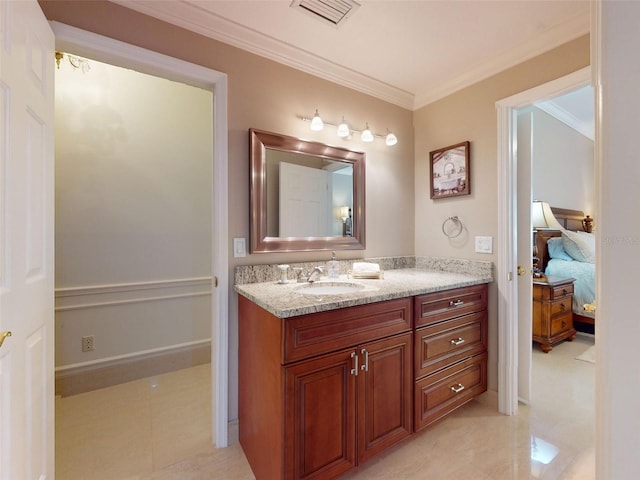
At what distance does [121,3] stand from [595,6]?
2002 millimetres

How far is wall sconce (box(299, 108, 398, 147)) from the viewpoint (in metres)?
2.03

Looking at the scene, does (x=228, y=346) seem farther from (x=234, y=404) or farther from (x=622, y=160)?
(x=622, y=160)

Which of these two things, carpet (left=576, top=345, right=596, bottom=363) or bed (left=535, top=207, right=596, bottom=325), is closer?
carpet (left=576, top=345, right=596, bottom=363)

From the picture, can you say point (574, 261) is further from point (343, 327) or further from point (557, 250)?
point (343, 327)

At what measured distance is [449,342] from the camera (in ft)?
6.22

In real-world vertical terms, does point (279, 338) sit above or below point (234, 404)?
above

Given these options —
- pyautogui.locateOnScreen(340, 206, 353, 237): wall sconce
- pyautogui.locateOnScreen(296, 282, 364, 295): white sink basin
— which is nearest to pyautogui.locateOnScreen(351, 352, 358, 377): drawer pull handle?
pyautogui.locateOnScreen(296, 282, 364, 295): white sink basin

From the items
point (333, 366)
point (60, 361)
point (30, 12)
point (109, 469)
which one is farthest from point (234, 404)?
point (30, 12)

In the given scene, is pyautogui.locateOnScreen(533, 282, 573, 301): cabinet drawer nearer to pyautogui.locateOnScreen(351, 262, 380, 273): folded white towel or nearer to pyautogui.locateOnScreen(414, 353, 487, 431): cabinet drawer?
pyautogui.locateOnScreen(414, 353, 487, 431): cabinet drawer

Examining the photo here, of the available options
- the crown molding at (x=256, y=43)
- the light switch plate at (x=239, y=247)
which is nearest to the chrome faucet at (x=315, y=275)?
the light switch plate at (x=239, y=247)

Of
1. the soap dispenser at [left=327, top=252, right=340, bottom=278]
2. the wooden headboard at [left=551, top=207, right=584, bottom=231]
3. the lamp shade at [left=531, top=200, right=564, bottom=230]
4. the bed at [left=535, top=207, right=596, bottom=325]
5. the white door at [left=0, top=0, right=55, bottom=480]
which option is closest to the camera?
the white door at [left=0, top=0, right=55, bottom=480]

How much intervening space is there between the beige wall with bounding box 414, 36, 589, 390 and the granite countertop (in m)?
0.30

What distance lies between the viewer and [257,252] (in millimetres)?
1889

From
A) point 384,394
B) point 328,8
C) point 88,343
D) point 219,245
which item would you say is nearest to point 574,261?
point 384,394
